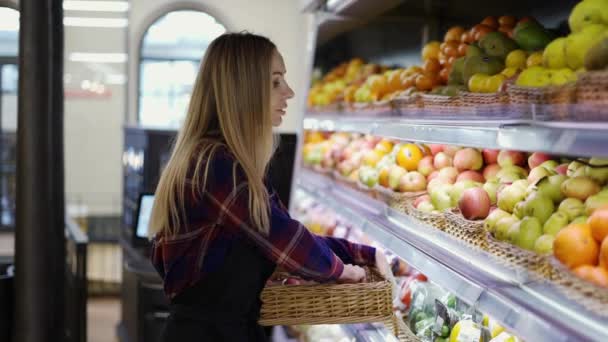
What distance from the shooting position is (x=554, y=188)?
6.23ft

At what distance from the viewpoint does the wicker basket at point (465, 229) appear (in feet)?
6.54

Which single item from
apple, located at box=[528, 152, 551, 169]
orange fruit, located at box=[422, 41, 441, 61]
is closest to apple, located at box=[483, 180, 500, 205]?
apple, located at box=[528, 152, 551, 169]

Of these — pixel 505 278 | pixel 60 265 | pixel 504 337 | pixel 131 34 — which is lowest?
pixel 60 265

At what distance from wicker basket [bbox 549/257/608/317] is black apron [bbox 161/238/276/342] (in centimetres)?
75

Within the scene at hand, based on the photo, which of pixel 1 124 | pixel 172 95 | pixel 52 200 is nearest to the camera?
pixel 52 200

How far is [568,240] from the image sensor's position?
1.60 meters

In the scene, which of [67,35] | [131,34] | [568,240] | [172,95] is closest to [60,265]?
[568,240]

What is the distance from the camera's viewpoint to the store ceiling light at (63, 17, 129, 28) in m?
10.1

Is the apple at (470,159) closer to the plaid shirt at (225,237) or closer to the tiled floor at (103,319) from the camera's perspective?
the plaid shirt at (225,237)

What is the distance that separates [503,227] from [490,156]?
67 cm

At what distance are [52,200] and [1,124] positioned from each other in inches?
325

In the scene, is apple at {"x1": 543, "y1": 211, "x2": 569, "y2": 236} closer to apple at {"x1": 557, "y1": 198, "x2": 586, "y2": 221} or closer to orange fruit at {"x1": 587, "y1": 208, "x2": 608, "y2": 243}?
apple at {"x1": 557, "y1": 198, "x2": 586, "y2": 221}

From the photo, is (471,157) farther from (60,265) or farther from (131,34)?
(131,34)

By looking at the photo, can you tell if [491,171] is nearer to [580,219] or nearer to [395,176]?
[395,176]
